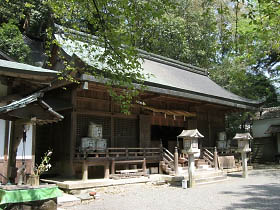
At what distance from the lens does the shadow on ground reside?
738 cm

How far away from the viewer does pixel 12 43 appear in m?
17.7

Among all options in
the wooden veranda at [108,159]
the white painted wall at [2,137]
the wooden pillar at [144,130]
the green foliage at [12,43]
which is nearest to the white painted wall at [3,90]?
the white painted wall at [2,137]

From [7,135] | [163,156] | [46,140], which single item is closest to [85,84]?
[7,135]

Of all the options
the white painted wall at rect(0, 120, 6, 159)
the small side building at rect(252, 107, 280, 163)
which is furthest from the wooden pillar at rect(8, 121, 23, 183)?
the small side building at rect(252, 107, 280, 163)

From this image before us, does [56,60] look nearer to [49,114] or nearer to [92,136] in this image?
[92,136]

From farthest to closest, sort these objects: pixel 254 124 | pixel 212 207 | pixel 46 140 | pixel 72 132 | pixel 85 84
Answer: pixel 254 124
pixel 46 140
pixel 72 132
pixel 85 84
pixel 212 207

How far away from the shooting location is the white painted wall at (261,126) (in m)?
24.7

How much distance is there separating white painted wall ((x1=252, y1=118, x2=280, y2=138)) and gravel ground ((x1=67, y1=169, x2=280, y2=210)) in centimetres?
1474

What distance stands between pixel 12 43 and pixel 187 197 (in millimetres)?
14576

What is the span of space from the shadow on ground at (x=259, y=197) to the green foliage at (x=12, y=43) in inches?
577

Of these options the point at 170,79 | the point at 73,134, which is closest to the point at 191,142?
the point at 73,134

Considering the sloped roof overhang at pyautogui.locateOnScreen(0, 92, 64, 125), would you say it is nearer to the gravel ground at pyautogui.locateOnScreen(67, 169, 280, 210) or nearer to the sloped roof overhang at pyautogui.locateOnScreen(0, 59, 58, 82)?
the sloped roof overhang at pyautogui.locateOnScreen(0, 59, 58, 82)

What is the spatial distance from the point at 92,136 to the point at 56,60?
4235 millimetres

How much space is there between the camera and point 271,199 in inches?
327
